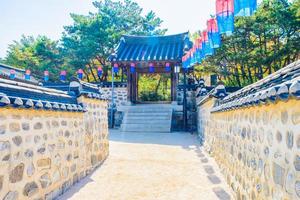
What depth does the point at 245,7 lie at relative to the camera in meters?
3.73

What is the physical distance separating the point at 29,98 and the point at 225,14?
10.0 ft

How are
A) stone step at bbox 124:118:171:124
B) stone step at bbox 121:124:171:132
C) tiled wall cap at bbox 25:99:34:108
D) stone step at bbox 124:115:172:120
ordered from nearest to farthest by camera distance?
tiled wall cap at bbox 25:99:34:108 < stone step at bbox 121:124:171:132 < stone step at bbox 124:118:171:124 < stone step at bbox 124:115:172:120

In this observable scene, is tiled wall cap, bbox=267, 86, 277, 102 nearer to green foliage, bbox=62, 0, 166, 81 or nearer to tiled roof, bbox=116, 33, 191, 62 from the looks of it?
tiled roof, bbox=116, 33, 191, 62

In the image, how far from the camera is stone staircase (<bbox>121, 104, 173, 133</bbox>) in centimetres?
1216

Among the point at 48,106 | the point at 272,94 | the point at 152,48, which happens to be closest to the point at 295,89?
the point at 272,94

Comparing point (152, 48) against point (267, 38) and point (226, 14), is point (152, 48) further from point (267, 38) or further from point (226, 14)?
point (226, 14)

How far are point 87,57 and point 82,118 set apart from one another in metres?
13.0

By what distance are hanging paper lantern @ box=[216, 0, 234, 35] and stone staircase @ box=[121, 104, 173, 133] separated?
25.6 ft

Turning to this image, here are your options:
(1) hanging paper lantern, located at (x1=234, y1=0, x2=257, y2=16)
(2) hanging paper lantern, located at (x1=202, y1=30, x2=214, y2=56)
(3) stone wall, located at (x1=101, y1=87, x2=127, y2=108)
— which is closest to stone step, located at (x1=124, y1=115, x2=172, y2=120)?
(3) stone wall, located at (x1=101, y1=87, x2=127, y2=108)

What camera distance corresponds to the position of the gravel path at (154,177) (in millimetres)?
4293

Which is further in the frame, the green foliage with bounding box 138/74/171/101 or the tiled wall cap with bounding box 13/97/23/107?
the green foliage with bounding box 138/74/171/101

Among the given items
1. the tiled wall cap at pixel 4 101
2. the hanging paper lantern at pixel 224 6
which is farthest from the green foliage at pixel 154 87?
the tiled wall cap at pixel 4 101

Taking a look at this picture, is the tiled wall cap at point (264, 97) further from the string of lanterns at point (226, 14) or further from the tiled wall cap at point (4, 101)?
the tiled wall cap at point (4, 101)

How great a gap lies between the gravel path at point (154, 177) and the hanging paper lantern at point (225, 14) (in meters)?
2.60
